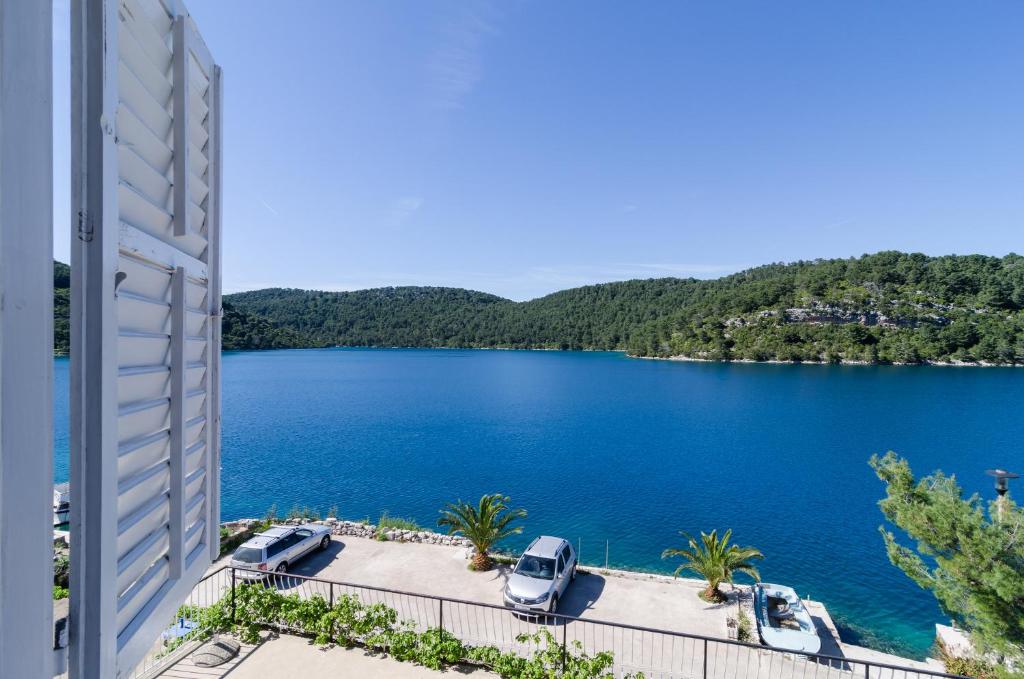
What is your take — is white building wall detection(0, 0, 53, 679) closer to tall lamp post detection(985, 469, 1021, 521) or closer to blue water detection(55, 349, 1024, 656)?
blue water detection(55, 349, 1024, 656)

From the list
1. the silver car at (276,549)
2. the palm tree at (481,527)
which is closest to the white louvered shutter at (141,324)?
the silver car at (276,549)

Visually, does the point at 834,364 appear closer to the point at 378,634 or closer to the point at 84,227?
the point at 378,634

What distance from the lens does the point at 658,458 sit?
109ft

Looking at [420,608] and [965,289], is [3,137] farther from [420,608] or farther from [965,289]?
[965,289]

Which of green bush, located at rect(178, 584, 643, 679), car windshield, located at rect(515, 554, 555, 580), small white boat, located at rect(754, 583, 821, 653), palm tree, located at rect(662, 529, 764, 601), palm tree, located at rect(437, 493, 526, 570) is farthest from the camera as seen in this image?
palm tree, located at rect(437, 493, 526, 570)

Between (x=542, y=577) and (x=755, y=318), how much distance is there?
367ft

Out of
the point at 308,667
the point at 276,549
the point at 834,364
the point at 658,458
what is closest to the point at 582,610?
the point at 308,667

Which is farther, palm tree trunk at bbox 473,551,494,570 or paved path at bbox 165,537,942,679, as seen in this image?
palm tree trunk at bbox 473,551,494,570

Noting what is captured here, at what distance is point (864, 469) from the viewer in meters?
30.9

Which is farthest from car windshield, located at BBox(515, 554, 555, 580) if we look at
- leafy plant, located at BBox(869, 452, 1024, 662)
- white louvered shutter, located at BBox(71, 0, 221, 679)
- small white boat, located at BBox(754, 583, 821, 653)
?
white louvered shutter, located at BBox(71, 0, 221, 679)

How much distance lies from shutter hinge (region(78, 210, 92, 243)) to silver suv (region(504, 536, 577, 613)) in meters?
11.1

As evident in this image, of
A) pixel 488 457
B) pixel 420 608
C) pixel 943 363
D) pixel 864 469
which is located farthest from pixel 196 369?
pixel 943 363

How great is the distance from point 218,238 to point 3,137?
178 cm

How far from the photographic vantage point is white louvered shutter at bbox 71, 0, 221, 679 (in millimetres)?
1524
